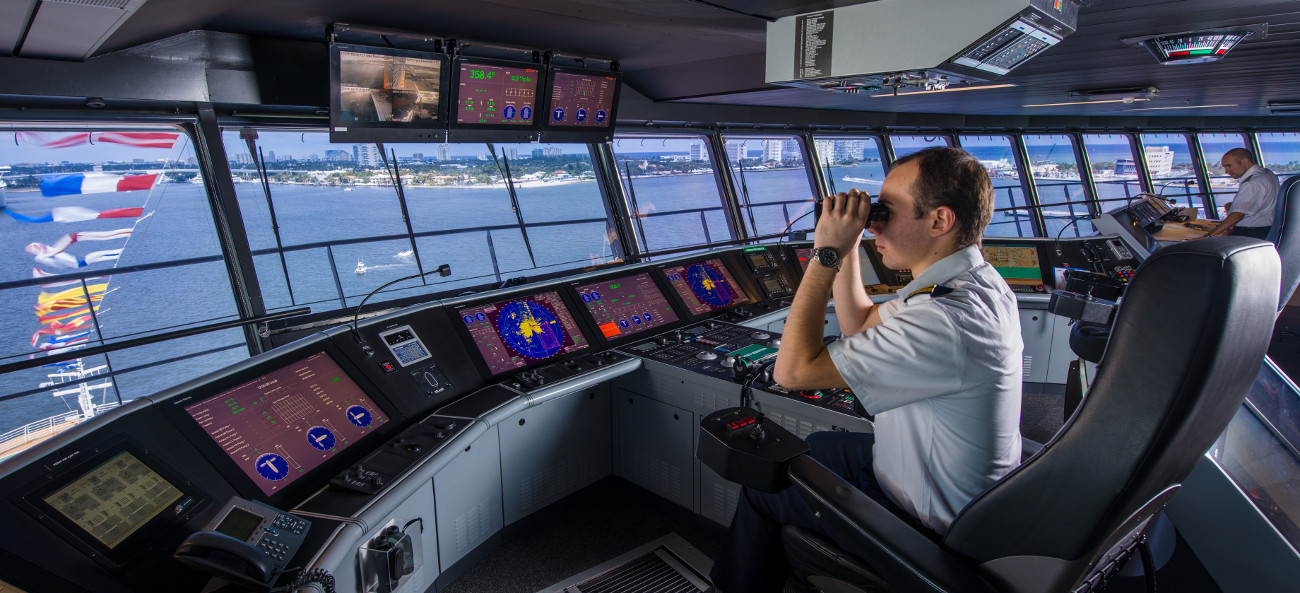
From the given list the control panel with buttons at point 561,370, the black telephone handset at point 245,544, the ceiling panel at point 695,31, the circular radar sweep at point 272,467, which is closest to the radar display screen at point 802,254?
the ceiling panel at point 695,31

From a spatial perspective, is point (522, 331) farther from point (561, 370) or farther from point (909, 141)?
point (909, 141)

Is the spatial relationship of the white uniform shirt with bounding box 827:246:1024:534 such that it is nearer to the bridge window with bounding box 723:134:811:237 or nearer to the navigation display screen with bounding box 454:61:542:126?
the navigation display screen with bounding box 454:61:542:126

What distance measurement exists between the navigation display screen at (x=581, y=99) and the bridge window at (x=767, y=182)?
1.66m

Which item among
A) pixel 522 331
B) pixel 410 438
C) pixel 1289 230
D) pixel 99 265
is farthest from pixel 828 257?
pixel 99 265

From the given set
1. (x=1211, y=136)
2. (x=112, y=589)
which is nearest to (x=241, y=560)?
(x=112, y=589)

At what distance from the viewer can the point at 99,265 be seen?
17.7 meters

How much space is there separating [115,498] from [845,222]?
5.27ft

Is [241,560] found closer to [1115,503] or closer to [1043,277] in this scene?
[1115,503]

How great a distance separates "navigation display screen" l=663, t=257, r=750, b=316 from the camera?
333 cm

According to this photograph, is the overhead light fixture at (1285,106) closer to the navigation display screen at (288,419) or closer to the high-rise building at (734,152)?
the high-rise building at (734,152)

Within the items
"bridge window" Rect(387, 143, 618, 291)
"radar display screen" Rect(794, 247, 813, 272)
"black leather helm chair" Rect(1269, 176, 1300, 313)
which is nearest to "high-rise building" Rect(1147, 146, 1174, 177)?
"black leather helm chair" Rect(1269, 176, 1300, 313)

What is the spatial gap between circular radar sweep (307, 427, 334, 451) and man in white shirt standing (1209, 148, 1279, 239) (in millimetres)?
6085

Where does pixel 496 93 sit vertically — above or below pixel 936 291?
above

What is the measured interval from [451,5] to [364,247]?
2093cm
